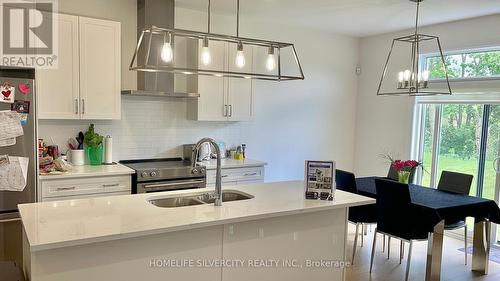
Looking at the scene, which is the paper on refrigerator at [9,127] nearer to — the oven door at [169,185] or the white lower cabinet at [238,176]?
the oven door at [169,185]

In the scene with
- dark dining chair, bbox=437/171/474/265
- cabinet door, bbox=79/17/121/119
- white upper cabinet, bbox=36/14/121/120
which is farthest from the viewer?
dark dining chair, bbox=437/171/474/265

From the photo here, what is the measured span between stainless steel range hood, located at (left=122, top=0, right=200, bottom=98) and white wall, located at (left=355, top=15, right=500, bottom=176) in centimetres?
319

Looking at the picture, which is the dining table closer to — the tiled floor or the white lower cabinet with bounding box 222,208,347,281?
the tiled floor

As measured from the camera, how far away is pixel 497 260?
445 cm

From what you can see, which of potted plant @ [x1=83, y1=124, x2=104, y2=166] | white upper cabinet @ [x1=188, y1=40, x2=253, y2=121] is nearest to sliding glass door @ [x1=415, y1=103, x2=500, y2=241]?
white upper cabinet @ [x1=188, y1=40, x2=253, y2=121]

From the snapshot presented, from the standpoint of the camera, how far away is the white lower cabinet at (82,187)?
139 inches

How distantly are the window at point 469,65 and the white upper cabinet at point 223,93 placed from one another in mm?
2493

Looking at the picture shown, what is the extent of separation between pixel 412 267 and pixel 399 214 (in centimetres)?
81

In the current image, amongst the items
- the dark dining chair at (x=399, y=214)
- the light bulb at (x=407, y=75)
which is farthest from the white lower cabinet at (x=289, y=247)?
the light bulb at (x=407, y=75)

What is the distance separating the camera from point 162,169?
4.13 metres

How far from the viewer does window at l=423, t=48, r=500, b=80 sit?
15.6ft

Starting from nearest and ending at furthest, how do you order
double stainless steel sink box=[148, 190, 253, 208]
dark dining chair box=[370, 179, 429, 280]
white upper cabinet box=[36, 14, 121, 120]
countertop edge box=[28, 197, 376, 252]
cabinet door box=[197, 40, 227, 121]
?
1. countertop edge box=[28, 197, 376, 252]
2. double stainless steel sink box=[148, 190, 253, 208]
3. dark dining chair box=[370, 179, 429, 280]
4. white upper cabinet box=[36, 14, 121, 120]
5. cabinet door box=[197, 40, 227, 121]

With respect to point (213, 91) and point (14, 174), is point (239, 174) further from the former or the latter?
point (14, 174)

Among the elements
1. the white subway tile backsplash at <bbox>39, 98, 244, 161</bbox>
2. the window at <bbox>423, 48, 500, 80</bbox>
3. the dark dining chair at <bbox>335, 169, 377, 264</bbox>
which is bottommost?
the dark dining chair at <bbox>335, 169, 377, 264</bbox>
